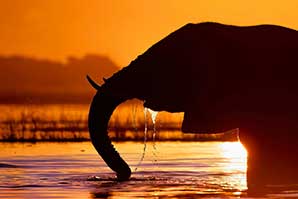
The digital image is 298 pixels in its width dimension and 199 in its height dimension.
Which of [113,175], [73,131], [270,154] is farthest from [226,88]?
[73,131]

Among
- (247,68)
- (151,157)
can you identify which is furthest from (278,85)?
(151,157)

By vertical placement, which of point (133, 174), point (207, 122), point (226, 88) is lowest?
point (133, 174)

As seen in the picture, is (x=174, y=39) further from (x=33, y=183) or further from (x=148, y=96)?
(x=33, y=183)

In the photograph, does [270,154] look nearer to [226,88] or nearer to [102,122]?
→ [226,88]

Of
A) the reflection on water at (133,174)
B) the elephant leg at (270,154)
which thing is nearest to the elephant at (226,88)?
the elephant leg at (270,154)

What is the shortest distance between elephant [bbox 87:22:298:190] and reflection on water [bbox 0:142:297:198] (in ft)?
2.94

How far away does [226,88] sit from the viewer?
2666cm

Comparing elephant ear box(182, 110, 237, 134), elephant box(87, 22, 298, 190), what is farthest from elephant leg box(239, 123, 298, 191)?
elephant ear box(182, 110, 237, 134)

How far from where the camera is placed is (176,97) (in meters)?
26.7

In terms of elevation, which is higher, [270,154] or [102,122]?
[102,122]

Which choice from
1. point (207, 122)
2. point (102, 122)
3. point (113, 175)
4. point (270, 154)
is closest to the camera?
point (270, 154)

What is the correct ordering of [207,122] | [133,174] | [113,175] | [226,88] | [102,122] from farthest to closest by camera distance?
[133,174] → [113,175] → [102,122] → [226,88] → [207,122]

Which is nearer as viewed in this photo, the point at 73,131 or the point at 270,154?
the point at 270,154

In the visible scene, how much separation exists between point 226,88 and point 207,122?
0.73 meters
